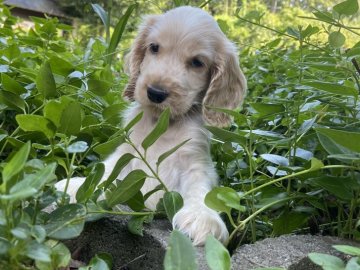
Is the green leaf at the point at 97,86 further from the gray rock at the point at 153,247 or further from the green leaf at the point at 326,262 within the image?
the green leaf at the point at 326,262

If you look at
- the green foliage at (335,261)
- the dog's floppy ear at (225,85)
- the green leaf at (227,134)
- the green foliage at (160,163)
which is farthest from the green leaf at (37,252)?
the dog's floppy ear at (225,85)

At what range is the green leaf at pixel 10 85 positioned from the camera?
1633 mm

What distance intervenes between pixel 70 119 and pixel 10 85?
0.66 m

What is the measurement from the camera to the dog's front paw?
1.34 meters

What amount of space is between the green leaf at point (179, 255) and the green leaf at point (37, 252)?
0.15m

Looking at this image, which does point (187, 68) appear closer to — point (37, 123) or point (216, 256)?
point (37, 123)

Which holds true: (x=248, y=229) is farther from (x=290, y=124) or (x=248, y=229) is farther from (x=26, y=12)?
(x=26, y=12)

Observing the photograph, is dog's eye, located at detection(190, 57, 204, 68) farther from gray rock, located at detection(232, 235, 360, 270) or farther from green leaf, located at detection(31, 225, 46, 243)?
green leaf, located at detection(31, 225, 46, 243)

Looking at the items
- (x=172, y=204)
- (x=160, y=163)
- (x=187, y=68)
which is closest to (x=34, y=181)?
(x=172, y=204)

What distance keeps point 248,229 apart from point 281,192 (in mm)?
130

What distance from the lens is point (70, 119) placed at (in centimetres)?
110

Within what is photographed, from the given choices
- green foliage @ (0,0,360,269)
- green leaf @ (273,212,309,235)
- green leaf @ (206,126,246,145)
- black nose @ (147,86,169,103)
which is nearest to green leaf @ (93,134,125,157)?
green foliage @ (0,0,360,269)

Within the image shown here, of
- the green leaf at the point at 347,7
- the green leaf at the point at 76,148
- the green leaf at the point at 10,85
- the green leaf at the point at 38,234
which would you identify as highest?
the green leaf at the point at 347,7

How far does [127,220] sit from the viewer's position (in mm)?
1224
